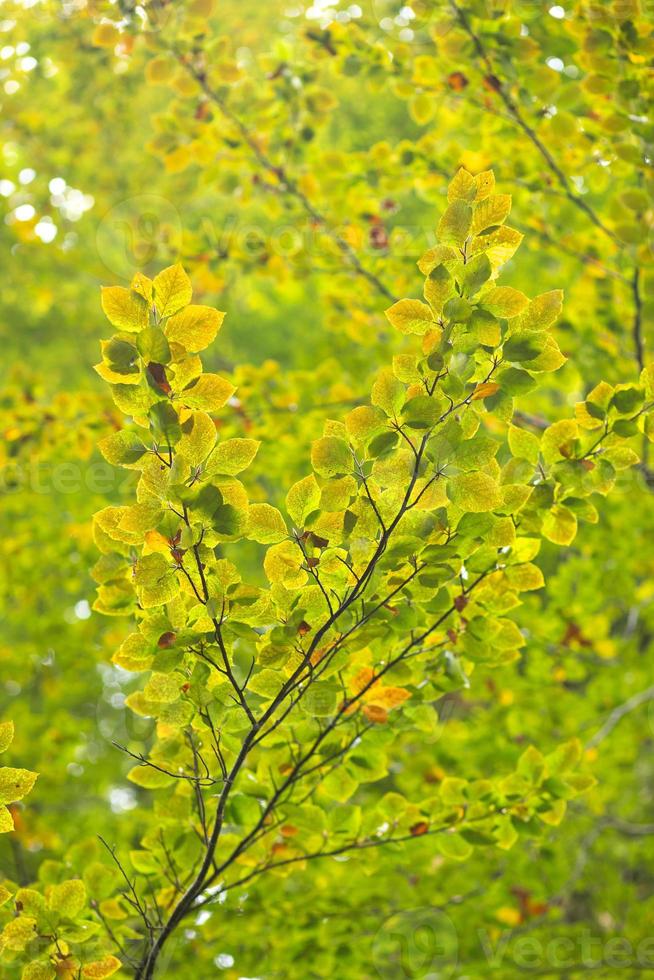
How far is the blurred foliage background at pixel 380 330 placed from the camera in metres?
1.96

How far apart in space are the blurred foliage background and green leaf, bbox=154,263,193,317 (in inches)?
46.9

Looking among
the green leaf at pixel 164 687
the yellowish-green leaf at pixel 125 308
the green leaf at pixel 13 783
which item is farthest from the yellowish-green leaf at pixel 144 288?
the green leaf at pixel 13 783

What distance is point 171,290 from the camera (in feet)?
3.16

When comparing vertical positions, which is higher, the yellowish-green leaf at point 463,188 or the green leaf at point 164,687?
the yellowish-green leaf at point 463,188

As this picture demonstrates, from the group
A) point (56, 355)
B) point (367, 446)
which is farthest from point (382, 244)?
A: point (56, 355)

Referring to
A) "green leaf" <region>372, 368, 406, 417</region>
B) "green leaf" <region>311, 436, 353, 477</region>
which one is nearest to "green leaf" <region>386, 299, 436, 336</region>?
"green leaf" <region>372, 368, 406, 417</region>

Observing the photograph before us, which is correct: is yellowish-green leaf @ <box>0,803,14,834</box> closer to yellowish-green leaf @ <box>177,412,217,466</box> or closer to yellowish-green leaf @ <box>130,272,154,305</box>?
yellowish-green leaf @ <box>177,412,217,466</box>

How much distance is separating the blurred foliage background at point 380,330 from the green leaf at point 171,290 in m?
1.19

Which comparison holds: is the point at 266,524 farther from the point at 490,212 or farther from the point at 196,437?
the point at 490,212

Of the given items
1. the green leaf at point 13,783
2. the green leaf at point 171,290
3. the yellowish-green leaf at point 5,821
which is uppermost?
the green leaf at point 171,290

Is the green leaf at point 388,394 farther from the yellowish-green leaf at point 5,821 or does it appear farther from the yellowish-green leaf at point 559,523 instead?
the yellowish-green leaf at point 5,821

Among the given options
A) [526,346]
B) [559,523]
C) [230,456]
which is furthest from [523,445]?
[230,456]

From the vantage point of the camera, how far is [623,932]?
128 inches

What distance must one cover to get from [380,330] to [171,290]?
215cm
